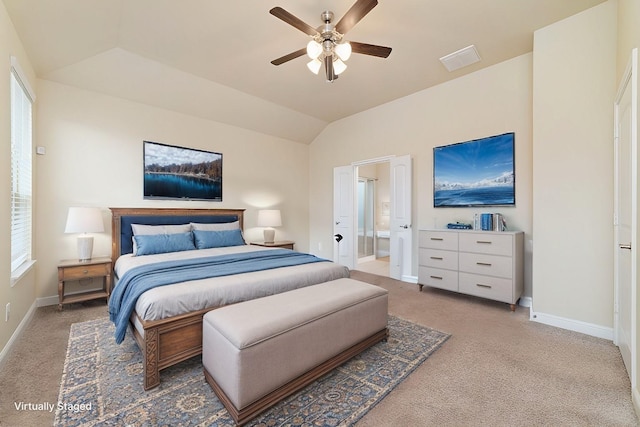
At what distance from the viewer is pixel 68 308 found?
10.7ft

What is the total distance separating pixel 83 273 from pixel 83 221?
619mm

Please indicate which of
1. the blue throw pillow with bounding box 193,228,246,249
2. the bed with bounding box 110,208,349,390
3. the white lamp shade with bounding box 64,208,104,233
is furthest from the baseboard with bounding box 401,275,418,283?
the white lamp shade with bounding box 64,208,104,233

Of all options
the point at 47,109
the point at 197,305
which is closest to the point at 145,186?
the point at 47,109

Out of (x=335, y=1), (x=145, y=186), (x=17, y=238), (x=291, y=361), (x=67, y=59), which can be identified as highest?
(x=335, y=1)

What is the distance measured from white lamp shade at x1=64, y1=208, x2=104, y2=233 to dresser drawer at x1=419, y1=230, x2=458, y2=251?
429cm

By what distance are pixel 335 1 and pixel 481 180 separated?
2.86m

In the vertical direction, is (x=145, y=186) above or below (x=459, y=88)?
below

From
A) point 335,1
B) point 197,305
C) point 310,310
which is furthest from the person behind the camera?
point 335,1

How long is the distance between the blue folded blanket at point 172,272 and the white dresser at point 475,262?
5.96 ft

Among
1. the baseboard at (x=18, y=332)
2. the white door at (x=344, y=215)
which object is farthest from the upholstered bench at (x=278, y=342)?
the white door at (x=344, y=215)

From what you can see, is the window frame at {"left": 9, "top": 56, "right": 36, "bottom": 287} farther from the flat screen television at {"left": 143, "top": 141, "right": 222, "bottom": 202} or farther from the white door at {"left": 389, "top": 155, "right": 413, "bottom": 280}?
the white door at {"left": 389, "top": 155, "right": 413, "bottom": 280}

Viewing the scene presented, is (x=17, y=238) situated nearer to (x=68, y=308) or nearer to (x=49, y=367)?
(x=68, y=308)

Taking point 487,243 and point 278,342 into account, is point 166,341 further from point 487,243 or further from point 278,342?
point 487,243

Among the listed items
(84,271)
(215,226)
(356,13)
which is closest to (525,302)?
(356,13)
